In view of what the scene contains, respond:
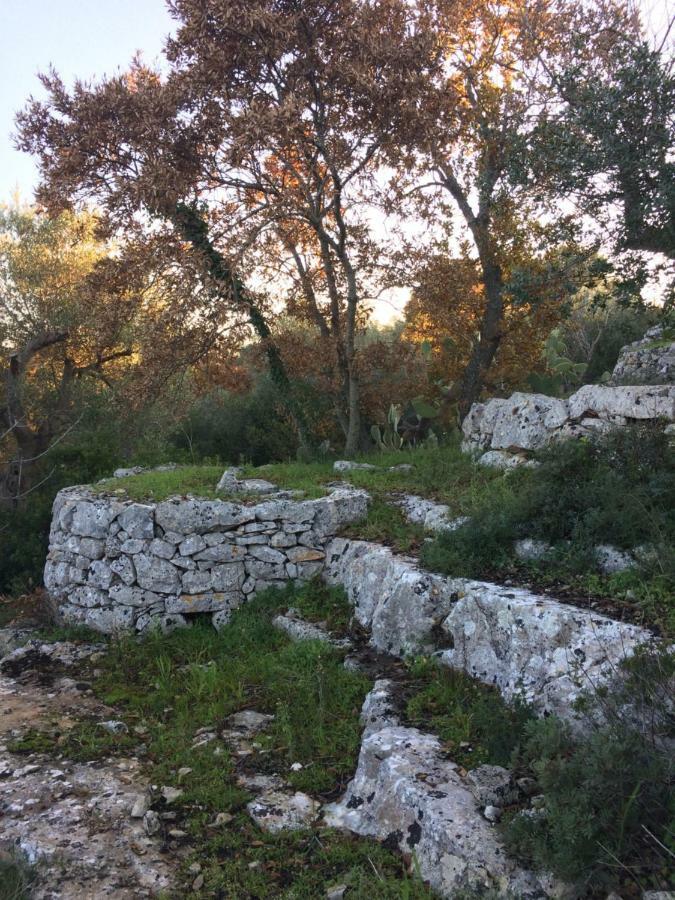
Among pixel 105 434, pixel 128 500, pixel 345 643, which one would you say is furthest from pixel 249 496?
pixel 105 434

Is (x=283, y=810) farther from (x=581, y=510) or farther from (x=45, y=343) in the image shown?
(x=45, y=343)

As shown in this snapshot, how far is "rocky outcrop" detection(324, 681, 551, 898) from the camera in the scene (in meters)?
4.16

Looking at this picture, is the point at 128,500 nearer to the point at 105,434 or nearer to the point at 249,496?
Result: the point at 249,496

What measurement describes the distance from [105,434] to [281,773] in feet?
38.9

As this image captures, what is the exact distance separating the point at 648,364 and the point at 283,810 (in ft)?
26.1

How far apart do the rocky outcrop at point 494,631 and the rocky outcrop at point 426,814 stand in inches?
36.4

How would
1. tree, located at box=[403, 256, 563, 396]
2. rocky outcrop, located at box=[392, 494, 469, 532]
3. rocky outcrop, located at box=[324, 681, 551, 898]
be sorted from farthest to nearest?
tree, located at box=[403, 256, 563, 396], rocky outcrop, located at box=[392, 494, 469, 532], rocky outcrop, located at box=[324, 681, 551, 898]

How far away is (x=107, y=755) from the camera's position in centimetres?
633

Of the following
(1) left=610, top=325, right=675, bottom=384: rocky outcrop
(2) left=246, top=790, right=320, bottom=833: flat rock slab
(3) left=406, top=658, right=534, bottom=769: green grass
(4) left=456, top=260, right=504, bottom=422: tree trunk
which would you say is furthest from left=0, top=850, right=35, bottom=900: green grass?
(4) left=456, top=260, right=504, bottom=422: tree trunk

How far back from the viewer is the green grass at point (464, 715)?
5.11 m

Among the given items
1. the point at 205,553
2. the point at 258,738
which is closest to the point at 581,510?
the point at 258,738

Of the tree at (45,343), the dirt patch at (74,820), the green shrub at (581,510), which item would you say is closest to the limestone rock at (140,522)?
the dirt patch at (74,820)

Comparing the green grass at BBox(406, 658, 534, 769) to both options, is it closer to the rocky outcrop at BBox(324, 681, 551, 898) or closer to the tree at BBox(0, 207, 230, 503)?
the rocky outcrop at BBox(324, 681, 551, 898)

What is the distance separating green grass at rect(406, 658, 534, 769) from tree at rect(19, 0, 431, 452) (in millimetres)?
7219
